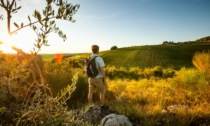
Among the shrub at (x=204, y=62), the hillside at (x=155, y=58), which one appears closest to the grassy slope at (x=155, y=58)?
the hillside at (x=155, y=58)

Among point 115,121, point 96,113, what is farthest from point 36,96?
point 96,113

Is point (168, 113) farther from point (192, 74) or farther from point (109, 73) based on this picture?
point (109, 73)

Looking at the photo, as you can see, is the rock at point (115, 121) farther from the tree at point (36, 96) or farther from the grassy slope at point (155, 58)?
the grassy slope at point (155, 58)

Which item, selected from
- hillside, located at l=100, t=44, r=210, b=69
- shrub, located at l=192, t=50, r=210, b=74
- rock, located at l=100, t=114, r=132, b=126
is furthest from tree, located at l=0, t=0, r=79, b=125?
hillside, located at l=100, t=44, r=210, b=69

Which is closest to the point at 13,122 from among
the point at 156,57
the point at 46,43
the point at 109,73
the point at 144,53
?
the point at 46,43

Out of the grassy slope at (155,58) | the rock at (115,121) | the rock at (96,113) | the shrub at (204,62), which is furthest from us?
the grassy slope at (155,58)

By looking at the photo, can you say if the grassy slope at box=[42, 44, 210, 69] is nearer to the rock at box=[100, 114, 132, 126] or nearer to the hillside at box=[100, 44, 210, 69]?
the hillside at box=[100, 44, 210, 69]

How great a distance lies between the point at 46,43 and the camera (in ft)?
4.75

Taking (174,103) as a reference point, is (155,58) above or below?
above

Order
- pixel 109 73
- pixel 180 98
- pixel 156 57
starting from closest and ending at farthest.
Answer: pixel 180 98 → pixel 109 73 → pixel 156 57

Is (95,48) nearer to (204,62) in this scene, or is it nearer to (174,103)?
(174,103)

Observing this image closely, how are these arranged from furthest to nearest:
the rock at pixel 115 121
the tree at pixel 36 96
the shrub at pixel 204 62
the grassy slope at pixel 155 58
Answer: the grassy slope at pixel 155 58, the shrub at pixel 204 62, the rock at pixel 115 121, the tree at pixel 36 96

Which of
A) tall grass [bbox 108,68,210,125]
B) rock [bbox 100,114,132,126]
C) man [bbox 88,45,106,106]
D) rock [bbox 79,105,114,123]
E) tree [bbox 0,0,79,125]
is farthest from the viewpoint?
man [bbox 88,45,106,106]

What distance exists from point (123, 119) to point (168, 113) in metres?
1.90
